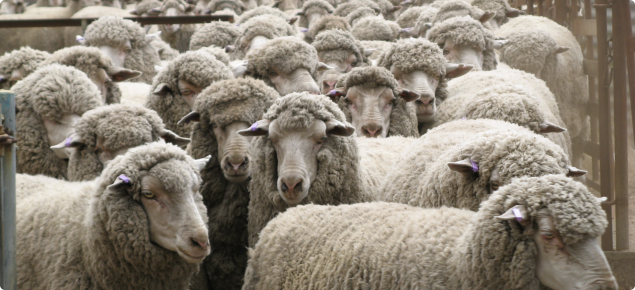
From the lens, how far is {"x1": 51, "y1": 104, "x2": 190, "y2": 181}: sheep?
4125mm

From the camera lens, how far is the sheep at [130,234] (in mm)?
3150

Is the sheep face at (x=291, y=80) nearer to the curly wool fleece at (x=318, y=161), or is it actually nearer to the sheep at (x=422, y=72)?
the sheep at (x=422, y=72)

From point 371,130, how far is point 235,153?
4.30 ft

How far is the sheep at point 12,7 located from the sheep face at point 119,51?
41.4 feet

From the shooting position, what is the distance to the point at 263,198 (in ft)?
13.6

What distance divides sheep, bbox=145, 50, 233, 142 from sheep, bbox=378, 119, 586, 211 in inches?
79.6

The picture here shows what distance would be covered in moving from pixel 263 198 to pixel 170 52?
249 inches

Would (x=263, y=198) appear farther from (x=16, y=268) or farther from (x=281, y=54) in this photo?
(x=281, y=54)

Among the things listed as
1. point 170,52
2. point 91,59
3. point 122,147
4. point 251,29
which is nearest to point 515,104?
point 122,147

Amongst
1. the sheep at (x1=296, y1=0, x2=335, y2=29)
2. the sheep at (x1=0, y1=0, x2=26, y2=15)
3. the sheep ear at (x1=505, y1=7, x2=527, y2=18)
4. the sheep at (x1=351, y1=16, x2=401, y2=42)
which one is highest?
the sheep at (x1=0, y1=0, x2=26, y2=15)

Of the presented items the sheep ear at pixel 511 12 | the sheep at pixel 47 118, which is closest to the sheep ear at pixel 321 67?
the sheep at pixel 47 118

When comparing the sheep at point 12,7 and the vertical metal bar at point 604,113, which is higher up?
the sheep at point 12,7

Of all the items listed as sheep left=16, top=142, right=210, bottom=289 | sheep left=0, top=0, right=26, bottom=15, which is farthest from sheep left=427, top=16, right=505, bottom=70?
sheep left=0, top=0, right=26, bottom=15

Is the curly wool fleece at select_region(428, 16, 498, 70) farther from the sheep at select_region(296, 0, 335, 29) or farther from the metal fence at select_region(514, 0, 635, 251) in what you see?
the sheep at select_region(296, 0, 335, 29)
